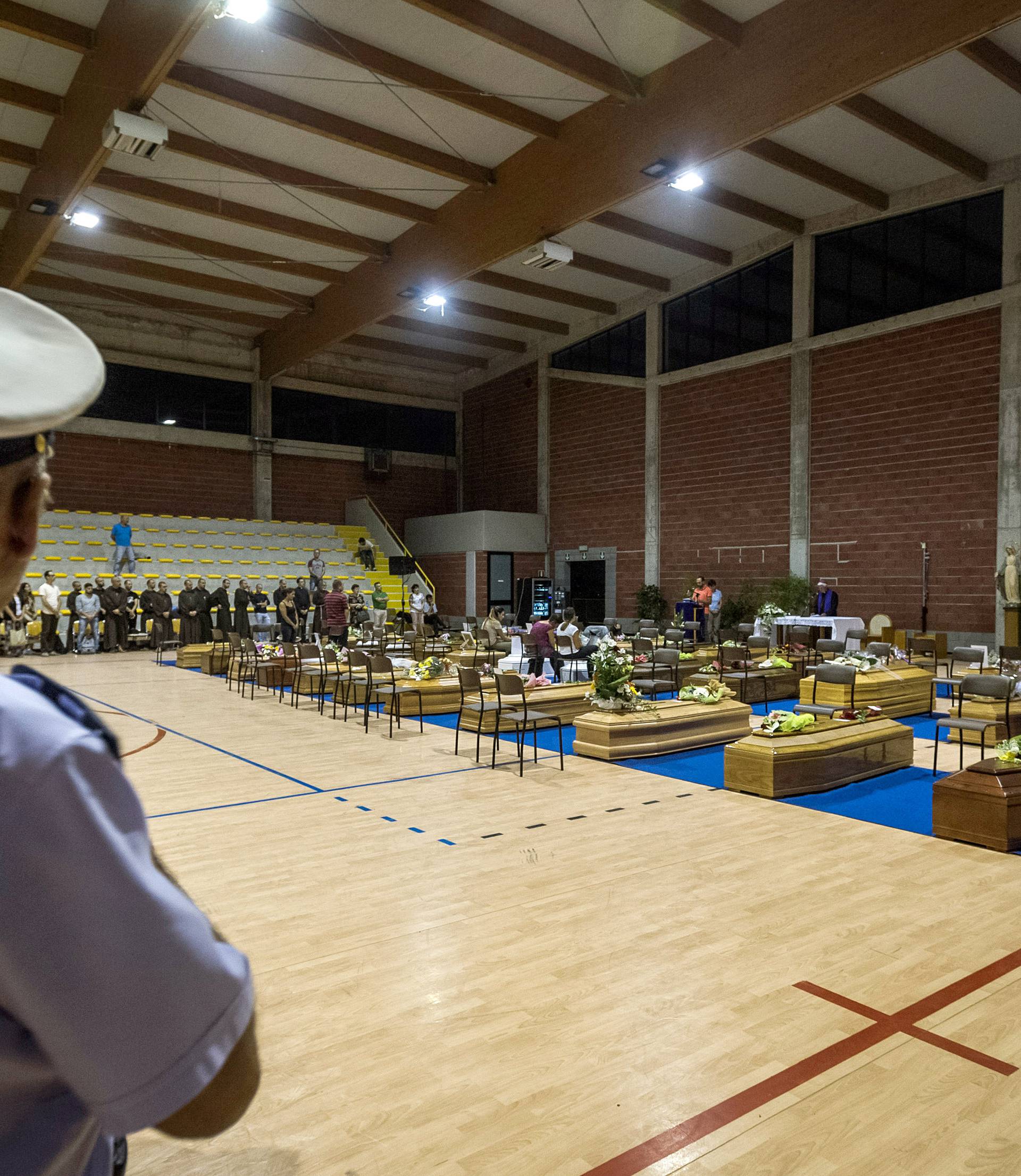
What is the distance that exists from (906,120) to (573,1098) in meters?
15.2

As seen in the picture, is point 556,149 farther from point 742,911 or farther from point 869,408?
point 742,911

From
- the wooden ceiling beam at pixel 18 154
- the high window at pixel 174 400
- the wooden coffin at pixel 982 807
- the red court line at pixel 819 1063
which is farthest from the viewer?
the high window at pixel 174 400

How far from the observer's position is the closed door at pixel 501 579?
2348cm

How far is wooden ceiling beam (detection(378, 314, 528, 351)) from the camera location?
74.5ft

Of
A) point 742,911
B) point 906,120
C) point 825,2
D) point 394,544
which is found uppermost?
point 906,120

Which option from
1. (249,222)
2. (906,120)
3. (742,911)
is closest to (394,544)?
(249,222)

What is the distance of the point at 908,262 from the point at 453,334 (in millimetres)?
11995

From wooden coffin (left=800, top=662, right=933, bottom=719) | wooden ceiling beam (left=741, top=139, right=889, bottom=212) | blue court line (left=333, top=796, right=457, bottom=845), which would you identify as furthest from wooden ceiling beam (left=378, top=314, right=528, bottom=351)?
blue court line (left=333, top=796, right=457, bottom=845)

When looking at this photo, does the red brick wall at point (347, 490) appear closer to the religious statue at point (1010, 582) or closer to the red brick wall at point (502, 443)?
the red brick wall at point (502, 443)

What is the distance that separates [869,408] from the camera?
1655 centimetres

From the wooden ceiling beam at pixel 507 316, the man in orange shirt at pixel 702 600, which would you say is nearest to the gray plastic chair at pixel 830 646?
the man in orange shirt at pixel 702 600

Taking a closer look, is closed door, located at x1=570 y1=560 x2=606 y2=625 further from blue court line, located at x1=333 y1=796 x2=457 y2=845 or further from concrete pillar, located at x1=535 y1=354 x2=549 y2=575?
blue court line, located at x1=333 y1=796 x2=457 y2=845

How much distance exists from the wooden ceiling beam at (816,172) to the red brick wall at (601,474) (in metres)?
6.82

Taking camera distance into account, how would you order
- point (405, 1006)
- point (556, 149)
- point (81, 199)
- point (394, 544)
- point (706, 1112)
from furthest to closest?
point (394, 544) → point (81, 199) → point (556, 149) → point (405, 1006) → point (706, 1112)
